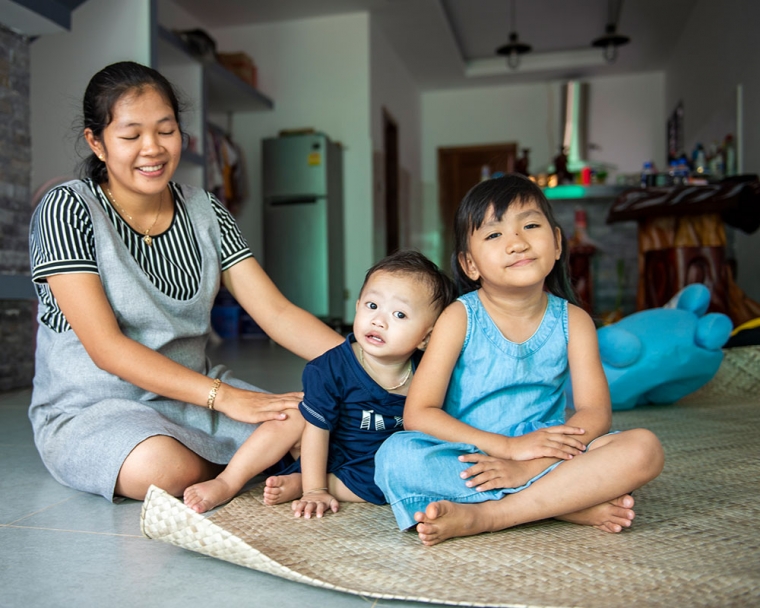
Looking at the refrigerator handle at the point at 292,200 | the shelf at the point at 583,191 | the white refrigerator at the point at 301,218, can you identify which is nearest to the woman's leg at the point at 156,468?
the shelf at the point at 583,191

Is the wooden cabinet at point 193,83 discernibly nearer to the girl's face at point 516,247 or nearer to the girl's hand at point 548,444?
the girl's face at point 516,247

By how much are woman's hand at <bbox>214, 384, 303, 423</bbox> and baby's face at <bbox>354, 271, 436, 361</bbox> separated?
20 cm

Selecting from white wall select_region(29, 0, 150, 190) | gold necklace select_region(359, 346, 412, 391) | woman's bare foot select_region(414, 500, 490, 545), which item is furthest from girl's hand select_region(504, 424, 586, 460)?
white wall select_region(29, 0, 150, 190)

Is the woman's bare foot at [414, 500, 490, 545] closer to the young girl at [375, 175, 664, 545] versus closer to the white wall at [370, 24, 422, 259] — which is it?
the young girl at [375, 175, 664, 545]

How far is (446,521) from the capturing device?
38.5 inches

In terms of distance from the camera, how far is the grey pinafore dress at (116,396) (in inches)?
50.0

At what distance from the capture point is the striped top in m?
1.30

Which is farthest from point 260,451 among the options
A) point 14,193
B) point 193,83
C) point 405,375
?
point 193,83

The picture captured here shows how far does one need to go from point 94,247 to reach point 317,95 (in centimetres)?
515

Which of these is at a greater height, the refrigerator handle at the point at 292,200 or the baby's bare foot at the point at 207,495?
the refrigerator handle at the point at 292,200

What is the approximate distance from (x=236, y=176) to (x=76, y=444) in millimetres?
4736

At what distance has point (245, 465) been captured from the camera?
127cm

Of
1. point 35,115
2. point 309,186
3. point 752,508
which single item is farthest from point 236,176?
point 752,508

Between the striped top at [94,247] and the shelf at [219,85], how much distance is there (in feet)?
9.47
